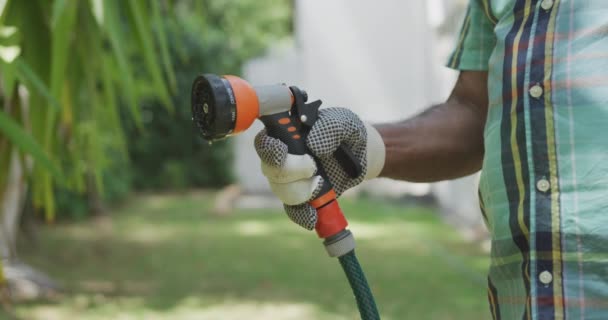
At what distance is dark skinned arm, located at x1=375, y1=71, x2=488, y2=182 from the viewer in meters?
1.25

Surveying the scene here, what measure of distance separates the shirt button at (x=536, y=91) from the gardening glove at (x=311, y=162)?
0.24 meters

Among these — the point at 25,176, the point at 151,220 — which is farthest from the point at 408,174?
the point at 151,220

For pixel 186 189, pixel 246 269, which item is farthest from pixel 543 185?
pixel 186 189

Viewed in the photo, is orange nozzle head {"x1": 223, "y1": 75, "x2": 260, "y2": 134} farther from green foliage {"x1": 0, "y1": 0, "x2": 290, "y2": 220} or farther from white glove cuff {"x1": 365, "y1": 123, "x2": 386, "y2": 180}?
green foliage {"x1": 0, "y1": 0, "x2": 290, "y2": 220}

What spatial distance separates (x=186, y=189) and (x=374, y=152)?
10068 millimetres

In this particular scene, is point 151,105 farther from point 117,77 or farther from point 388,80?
point 117,77

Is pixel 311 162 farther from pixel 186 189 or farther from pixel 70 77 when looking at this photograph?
pixel 186 189

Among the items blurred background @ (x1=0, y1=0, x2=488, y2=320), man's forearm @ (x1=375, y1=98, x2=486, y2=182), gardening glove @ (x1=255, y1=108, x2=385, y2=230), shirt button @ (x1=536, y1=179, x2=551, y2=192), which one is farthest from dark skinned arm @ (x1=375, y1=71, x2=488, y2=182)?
blurred background @ (x1=0, y1=0, x2=488, y2=320)

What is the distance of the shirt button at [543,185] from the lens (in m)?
0.99

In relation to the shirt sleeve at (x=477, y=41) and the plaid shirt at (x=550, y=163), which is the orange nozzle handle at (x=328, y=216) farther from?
the shirt sleeve at (x=477, y=41)

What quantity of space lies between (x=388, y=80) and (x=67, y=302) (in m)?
5.55

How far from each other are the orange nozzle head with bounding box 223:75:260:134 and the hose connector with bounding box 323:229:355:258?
0.64ft

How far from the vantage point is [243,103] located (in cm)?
97

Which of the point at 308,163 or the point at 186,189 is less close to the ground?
the point at 308,163
